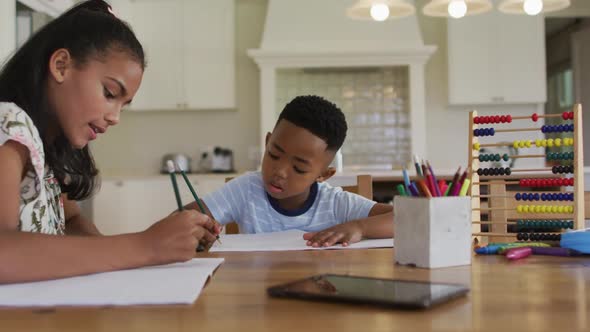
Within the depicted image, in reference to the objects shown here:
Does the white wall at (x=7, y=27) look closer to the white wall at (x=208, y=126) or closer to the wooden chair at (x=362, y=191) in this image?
the wooden chair at (x=362, y=191)

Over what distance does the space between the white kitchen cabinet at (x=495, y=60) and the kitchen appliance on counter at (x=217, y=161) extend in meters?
2.00

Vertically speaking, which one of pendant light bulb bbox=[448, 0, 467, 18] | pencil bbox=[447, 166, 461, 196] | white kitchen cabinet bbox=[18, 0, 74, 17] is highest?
white kitchen cabinet bbox=[18, 0, 74, 17]

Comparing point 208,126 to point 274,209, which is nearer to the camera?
point 274,209

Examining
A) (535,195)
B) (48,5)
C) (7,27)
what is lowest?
(535,195)

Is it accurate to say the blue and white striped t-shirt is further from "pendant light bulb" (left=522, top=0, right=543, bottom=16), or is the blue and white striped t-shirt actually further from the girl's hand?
"pendant light bulb" (left=522, top=0, right=543, bottom=16)

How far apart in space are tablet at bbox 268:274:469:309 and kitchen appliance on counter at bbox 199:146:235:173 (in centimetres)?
478

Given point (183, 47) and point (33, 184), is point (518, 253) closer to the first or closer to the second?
point (33, 184)

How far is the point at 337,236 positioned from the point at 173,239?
471 millimetres

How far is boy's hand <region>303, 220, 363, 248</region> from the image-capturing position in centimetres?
131

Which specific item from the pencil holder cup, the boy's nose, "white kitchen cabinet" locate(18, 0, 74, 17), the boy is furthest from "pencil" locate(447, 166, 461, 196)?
"white kitchen cabinet" locate(18, 0, 74, 17)

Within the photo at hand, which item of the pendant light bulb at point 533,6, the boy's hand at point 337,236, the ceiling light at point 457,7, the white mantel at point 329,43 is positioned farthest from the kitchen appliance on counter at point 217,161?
the boy's hand at point 337,236

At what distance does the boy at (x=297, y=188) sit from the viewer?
1.66 metres

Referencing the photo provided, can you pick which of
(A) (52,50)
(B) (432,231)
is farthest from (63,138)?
(B) (432,231)

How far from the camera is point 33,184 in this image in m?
1.12
